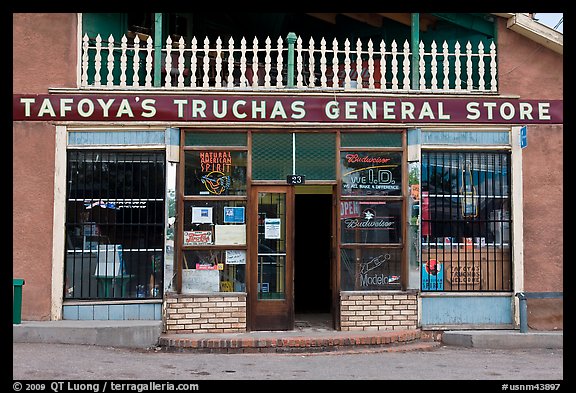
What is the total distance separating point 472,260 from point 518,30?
381cm

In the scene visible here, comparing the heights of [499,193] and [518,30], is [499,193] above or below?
below

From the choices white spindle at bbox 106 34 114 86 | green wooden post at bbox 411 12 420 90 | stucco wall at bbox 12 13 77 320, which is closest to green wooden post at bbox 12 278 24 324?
stucco wall at bbox 12 13 77 320

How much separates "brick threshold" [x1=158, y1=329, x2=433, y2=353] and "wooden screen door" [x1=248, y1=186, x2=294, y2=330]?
0.40m

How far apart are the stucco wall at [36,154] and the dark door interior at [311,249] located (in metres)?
5.31

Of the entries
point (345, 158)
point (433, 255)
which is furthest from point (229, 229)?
point (433, 255)

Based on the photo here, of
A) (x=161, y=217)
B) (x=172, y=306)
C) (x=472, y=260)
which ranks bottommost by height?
(x=172, y=306)

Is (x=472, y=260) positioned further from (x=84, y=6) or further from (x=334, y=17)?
(x=84, y=6)

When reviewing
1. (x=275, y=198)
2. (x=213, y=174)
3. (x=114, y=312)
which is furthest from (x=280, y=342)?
(x=213, y=174)

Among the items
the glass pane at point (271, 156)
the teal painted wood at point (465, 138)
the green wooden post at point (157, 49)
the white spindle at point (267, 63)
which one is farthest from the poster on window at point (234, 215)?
the teal painted wood at point (465, 138)

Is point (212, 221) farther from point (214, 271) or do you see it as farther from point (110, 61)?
point (110, 61)

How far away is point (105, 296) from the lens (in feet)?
34.6

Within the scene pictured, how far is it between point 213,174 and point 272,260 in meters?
1.65

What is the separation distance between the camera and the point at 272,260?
10.8 meters

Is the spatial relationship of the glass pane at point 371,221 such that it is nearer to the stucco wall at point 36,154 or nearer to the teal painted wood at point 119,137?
the teal painted wood at point 119,137
